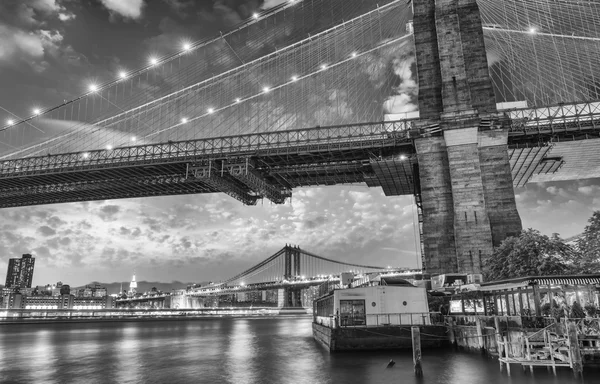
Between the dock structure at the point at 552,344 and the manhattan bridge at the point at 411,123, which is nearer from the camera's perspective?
the dock structure at the point at 552,344

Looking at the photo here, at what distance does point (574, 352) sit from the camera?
58.6ft

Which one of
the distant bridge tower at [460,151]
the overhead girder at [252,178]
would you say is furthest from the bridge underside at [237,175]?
the distant bridge tower at [460,151]

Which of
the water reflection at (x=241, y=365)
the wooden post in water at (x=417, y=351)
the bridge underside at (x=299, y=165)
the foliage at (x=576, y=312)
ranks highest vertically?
the bridge underside at (x=299, y=165)

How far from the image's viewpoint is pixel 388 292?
95.1 ft

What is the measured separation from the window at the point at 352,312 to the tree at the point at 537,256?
1052cm

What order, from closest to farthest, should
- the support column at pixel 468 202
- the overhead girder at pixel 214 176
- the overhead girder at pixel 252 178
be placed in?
the support column at pixel 468 202
the overhead girder at pixel 252 178
the overhead girder at pixel 214 176

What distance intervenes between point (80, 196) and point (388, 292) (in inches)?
2631

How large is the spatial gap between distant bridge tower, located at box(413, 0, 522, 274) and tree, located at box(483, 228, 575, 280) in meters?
8.37

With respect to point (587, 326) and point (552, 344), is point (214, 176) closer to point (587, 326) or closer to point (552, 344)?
point (552, 344)

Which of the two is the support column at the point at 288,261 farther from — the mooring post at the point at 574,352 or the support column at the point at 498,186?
the mooring post at the point at 574,352

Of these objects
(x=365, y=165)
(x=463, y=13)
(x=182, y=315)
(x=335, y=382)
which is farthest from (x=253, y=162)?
(x=182, y=315)

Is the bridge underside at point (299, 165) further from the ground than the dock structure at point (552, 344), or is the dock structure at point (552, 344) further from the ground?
the bridge underside at point (299, 165)

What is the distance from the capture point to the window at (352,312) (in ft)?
93.2

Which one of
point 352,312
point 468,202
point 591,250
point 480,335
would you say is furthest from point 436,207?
point 480,335
